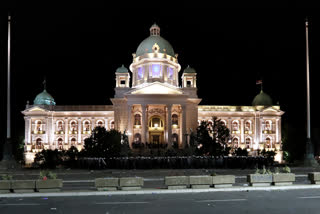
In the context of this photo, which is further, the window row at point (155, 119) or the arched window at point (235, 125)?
the arched window at point (235, 125)

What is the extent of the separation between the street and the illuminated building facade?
2249 inches

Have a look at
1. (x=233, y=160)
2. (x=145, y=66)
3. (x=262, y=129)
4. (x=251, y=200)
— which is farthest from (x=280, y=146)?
(x=251, y=200)

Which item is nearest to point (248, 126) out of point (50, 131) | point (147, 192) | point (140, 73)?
point (140, 73)

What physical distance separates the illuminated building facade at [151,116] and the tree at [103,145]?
616 inches

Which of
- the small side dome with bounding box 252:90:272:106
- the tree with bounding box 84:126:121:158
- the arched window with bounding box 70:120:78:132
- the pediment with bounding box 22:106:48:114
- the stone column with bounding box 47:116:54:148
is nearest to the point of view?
the tree with bounding box 84:126:121:158

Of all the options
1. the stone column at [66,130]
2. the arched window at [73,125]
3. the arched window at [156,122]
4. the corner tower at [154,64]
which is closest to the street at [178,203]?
the arched window at [156,122]

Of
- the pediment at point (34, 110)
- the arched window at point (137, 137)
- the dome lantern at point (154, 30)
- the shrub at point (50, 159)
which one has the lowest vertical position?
the shrub at point (50, 159)

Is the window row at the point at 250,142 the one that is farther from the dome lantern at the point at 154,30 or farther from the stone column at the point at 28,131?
the stone column at the point at 28,131

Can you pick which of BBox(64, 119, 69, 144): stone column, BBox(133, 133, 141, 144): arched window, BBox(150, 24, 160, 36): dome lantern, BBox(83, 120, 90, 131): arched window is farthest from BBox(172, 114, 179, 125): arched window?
BBox(64, 119, 69, 144): stone column

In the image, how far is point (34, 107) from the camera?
273 ft

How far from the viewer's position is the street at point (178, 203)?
14836 millimetres

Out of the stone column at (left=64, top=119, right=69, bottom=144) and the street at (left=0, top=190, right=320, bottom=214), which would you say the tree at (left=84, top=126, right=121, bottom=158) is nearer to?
the stone column at (left=64, top=119, right=69, bottom=144)

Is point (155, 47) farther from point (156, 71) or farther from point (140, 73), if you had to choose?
point (140, 73)

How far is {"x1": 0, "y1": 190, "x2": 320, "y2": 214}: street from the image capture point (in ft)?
48.7
